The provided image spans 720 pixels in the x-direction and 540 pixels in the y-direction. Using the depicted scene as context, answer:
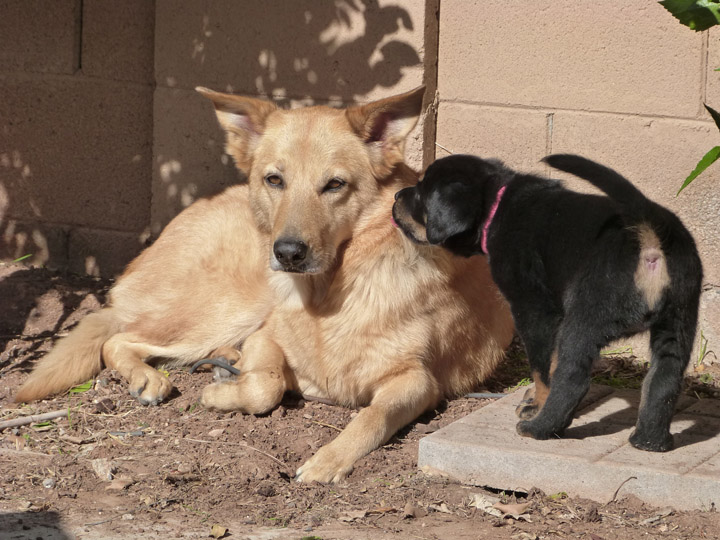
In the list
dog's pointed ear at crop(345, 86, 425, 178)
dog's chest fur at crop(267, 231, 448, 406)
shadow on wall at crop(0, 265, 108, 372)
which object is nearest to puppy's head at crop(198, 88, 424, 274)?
dog's pointed ear at crop(345, 86, 425, 178)

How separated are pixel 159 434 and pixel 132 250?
2.41m

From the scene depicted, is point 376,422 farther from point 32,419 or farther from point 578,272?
point 32,419

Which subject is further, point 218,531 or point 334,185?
point 334,185

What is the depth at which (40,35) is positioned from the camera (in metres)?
6.17

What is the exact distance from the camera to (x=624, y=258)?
3.24 metres

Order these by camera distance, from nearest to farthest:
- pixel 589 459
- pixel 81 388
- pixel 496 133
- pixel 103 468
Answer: pixel 589 459 → pixel 103 468 → pixel 81 388 → pixel 496 133

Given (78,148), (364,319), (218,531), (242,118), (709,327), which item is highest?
(242,118)

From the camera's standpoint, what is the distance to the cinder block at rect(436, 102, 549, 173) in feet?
16.9

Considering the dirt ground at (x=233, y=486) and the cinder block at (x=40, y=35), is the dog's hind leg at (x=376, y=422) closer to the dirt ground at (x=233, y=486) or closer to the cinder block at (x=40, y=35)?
the dirt ground at (x=233, y=486)

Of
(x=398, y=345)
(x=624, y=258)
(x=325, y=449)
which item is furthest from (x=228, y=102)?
(x=624, y=258)

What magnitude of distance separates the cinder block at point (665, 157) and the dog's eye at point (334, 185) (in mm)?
1596

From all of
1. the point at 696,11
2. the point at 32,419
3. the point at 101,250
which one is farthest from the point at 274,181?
the point at 101,250

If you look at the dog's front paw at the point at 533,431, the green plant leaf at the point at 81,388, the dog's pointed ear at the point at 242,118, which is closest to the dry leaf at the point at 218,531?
the dog's front paw at the point at 533,431

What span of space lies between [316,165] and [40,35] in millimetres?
3075
